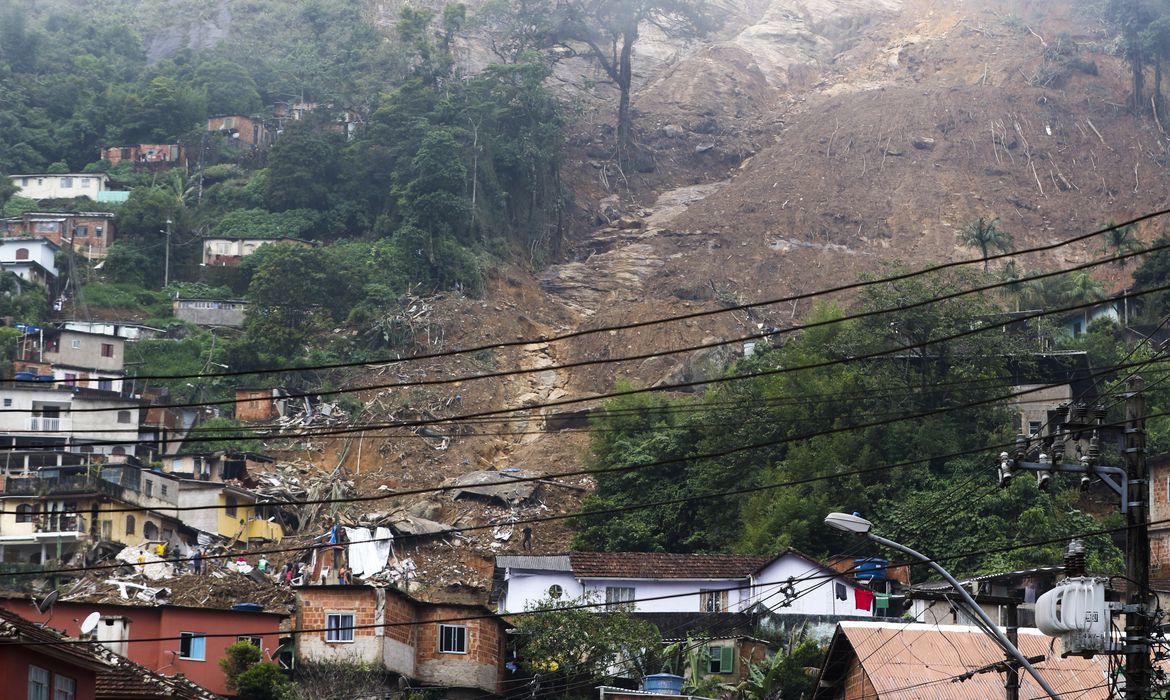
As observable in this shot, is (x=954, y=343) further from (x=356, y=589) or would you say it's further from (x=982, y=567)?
(x=356, y=589)

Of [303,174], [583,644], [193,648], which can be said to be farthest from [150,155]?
[583,644]

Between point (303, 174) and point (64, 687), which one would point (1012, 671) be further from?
point (303, 174)

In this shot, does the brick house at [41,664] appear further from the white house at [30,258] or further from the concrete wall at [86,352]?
the white house at [30,258]

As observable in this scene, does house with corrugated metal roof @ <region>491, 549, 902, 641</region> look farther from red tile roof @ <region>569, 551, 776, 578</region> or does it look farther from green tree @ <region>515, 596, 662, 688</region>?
green tree @ <region>515, 596, 662, 688</region>

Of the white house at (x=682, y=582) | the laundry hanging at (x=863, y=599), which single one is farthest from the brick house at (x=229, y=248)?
the laundry hanging at (x=863, y=599)

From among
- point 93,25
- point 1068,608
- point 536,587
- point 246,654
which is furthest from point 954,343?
point 93,25
